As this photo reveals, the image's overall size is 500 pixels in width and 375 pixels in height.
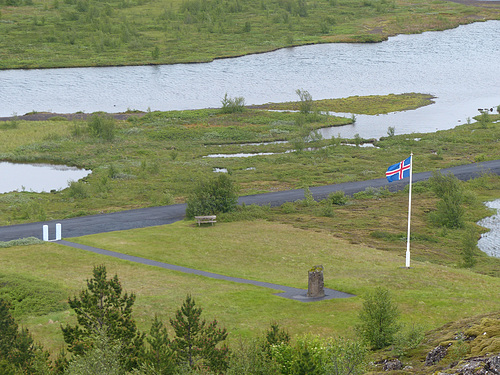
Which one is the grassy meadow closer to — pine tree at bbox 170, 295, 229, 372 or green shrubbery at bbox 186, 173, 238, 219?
green shrubbery at bbox 186, 173, 238, 219

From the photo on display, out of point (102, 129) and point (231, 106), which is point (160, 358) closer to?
point (102, 129)

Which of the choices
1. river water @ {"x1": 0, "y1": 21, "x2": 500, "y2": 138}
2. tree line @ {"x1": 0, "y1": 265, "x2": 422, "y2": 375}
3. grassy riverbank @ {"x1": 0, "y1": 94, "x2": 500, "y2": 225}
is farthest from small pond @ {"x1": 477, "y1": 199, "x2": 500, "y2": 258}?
river water @ {"x1": 0, "y1": 21, "x2": 500, "y2": 138}

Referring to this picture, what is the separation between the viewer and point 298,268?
128ft

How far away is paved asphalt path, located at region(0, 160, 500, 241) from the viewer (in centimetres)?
4675

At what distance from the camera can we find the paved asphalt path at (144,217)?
153ft

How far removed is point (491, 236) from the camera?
5366 centimetres

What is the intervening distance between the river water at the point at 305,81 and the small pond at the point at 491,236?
39.4m

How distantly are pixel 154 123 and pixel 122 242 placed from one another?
57880mm

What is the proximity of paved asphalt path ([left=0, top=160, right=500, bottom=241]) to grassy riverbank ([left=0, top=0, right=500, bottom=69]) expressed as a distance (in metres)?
94.7

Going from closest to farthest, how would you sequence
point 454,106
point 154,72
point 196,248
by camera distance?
Result: point 196,248 < point 454,106 < point 154,72

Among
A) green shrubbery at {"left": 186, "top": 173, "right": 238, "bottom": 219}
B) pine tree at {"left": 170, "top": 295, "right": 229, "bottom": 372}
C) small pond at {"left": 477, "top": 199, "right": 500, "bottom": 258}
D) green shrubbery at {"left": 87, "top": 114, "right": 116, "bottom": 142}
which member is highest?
green shrubbery at {"left": 87, "top": 114, "right": 116, "bottom": 142}

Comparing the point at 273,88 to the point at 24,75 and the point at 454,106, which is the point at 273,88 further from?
the point at 24,75

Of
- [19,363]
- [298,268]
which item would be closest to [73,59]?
[298,268]

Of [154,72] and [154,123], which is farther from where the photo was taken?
[154,72]
